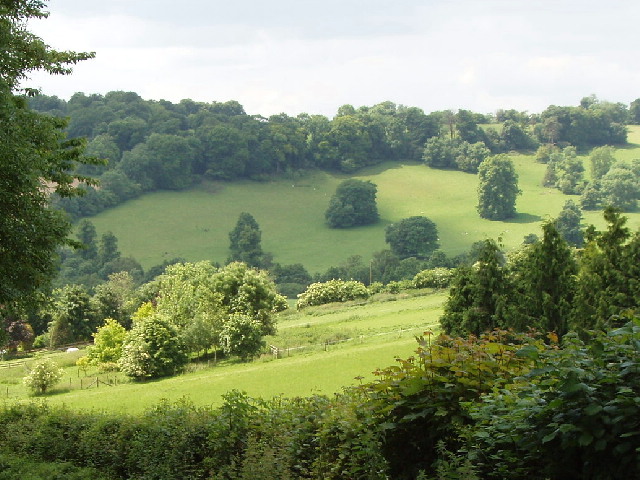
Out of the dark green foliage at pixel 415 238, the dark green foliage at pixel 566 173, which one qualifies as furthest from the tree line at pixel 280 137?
the dark green foliage at pixel 415 238

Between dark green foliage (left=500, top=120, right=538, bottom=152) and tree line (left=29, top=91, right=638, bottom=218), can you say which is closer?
tree line (left=29, top=91, right=638, bottom=218)

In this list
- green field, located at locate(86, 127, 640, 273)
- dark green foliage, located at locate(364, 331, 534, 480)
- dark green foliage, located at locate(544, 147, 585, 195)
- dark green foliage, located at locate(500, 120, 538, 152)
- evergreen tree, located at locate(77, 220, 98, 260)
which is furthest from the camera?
dark green foliage, located at locate(500, 120, 538, 152)

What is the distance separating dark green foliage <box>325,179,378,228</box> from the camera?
5059 inches

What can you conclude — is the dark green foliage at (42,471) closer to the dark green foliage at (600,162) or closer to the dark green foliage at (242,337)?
the dark green foliage at (242,337)

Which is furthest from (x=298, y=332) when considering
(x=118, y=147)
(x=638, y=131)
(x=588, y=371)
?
(x=638, y=131)

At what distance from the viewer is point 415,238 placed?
114500 millimetres

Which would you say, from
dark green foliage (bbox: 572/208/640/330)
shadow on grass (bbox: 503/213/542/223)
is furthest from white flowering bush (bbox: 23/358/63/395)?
shadow on grass (bbox: 503/213/542/223)

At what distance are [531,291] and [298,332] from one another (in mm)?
28370

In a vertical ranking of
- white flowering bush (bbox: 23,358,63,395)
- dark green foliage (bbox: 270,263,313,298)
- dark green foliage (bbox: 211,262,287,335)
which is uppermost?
dark green foliage (bbox: 211,262,287,335)

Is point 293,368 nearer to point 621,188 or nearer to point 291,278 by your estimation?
point 291,278

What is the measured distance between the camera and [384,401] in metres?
7.83

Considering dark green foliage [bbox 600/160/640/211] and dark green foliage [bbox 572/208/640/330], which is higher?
dark green foliage [bbox 572/208/640/330]

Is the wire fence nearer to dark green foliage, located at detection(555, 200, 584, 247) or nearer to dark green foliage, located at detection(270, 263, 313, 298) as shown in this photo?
dark green foliage, located at detection(270, 263, 313, 298)

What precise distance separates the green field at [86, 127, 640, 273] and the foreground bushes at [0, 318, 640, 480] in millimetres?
99105
